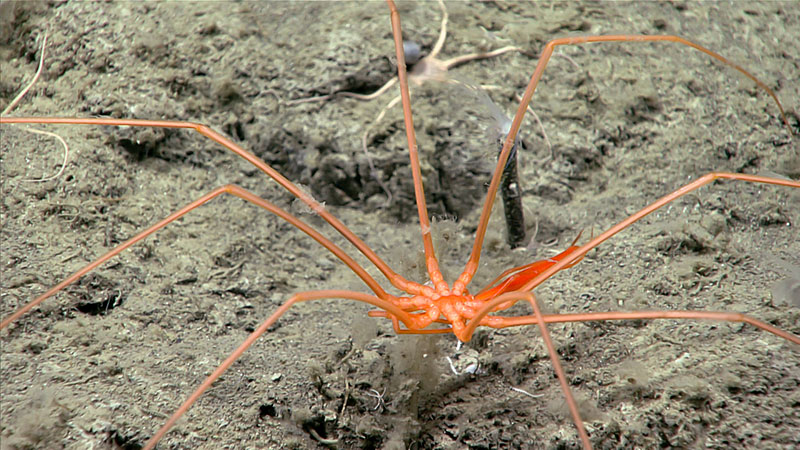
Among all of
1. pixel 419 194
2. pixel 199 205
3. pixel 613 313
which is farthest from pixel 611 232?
pixel 199 205

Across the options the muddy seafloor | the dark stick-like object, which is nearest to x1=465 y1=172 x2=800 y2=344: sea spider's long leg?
the muddy seafloor

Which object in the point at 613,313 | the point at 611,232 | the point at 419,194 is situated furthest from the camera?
the point at 419,194

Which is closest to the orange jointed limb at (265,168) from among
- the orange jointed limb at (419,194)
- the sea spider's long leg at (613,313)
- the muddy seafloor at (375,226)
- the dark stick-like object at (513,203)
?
the orange jointed limb at (419,194)

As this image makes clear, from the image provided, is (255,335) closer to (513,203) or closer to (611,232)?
(611,232)

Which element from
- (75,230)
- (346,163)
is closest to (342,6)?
(346,163)

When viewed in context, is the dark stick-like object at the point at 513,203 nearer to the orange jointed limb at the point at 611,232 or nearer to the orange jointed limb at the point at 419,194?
the orange jointed limb at the point at 419,194
